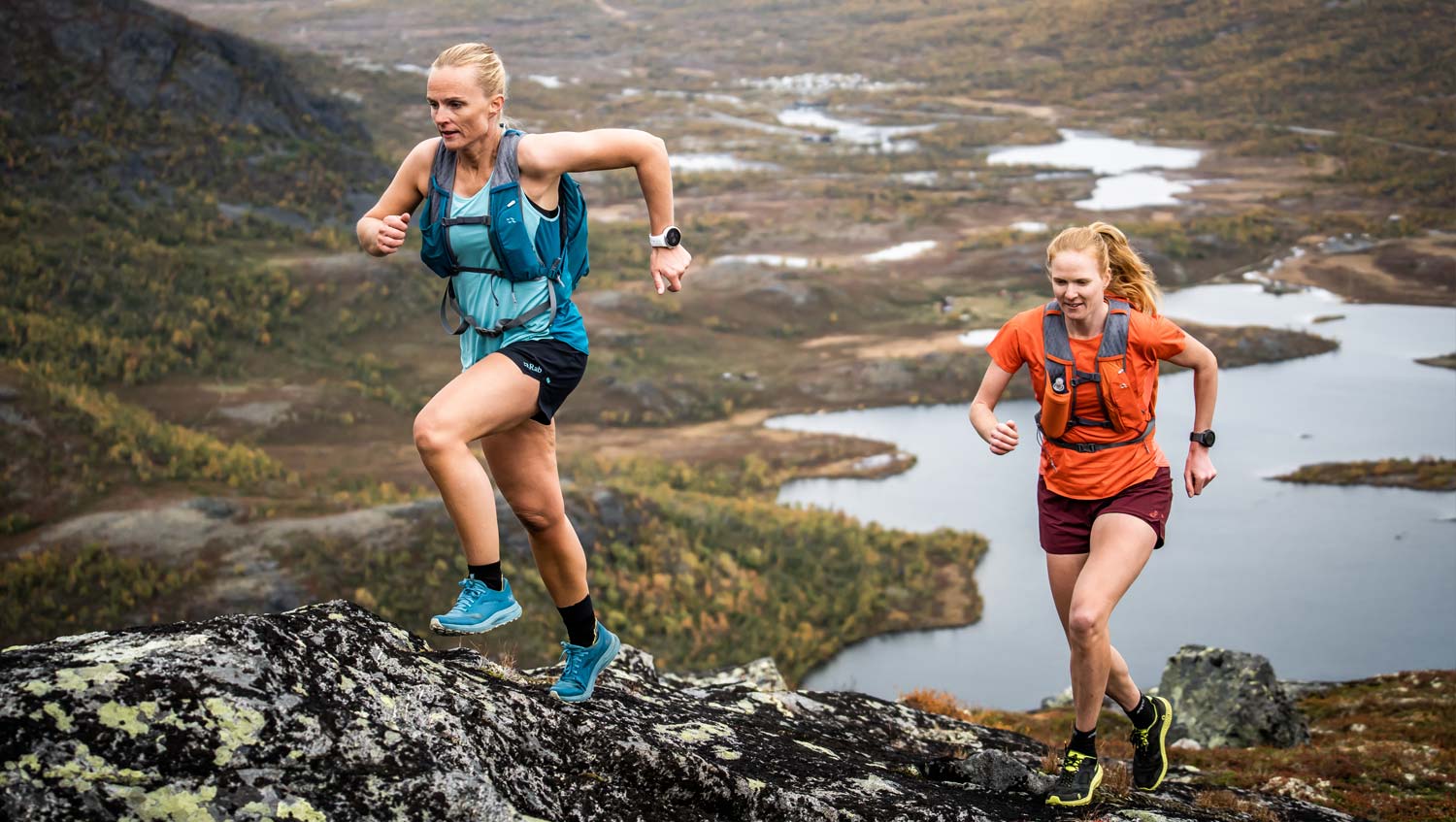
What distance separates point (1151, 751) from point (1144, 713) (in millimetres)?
265

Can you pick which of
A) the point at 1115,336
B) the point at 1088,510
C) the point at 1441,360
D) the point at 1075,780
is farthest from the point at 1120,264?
the point at 1441,360

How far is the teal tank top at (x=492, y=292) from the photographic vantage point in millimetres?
6082

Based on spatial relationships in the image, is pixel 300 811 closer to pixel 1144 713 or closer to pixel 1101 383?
pixel 1101 383

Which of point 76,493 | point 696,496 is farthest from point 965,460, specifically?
point 76,493

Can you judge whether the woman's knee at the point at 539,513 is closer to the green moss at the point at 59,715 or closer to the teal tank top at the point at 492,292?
the teal tank top at the point at 492,292

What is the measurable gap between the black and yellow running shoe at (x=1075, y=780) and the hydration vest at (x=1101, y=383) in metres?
1.90

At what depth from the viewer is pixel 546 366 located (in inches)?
244

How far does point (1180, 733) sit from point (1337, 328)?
53.7 m

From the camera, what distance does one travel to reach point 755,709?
8.73 meters

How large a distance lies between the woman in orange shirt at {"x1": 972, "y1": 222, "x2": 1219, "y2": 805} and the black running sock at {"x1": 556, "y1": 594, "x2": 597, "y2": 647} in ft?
8.42

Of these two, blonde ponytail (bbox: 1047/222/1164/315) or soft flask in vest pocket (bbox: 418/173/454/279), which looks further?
blonde ponytail (bbox: 1047/222/1164/315)

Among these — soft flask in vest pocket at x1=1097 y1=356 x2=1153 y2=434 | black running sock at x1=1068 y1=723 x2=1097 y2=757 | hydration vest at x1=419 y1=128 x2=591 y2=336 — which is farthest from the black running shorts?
black running sock at x1=1068 y1=723 x2=1097 y2=757

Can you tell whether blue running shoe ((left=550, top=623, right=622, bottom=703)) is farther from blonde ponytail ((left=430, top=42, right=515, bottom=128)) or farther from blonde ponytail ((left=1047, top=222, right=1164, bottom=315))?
blonde ponytail ((left=1047, top=222, right=1164, bottom=315))

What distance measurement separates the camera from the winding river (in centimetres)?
3622
